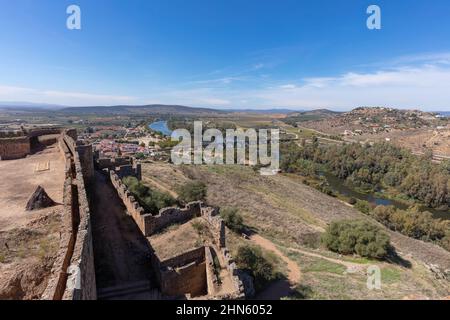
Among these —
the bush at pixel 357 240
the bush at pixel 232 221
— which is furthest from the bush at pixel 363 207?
the bush at pixel 232 221

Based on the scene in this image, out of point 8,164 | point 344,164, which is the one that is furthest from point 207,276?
point 344,164

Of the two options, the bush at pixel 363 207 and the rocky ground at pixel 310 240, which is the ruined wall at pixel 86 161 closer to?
the rocky ground at pixel 310 240

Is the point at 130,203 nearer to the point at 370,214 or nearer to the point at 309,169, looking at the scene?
the point at 370,214

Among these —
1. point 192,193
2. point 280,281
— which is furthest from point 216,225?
point 192,193

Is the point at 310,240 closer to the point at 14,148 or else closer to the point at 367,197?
the point at 14,148

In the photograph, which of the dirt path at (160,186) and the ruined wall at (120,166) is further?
the dirt path at (160,186)
